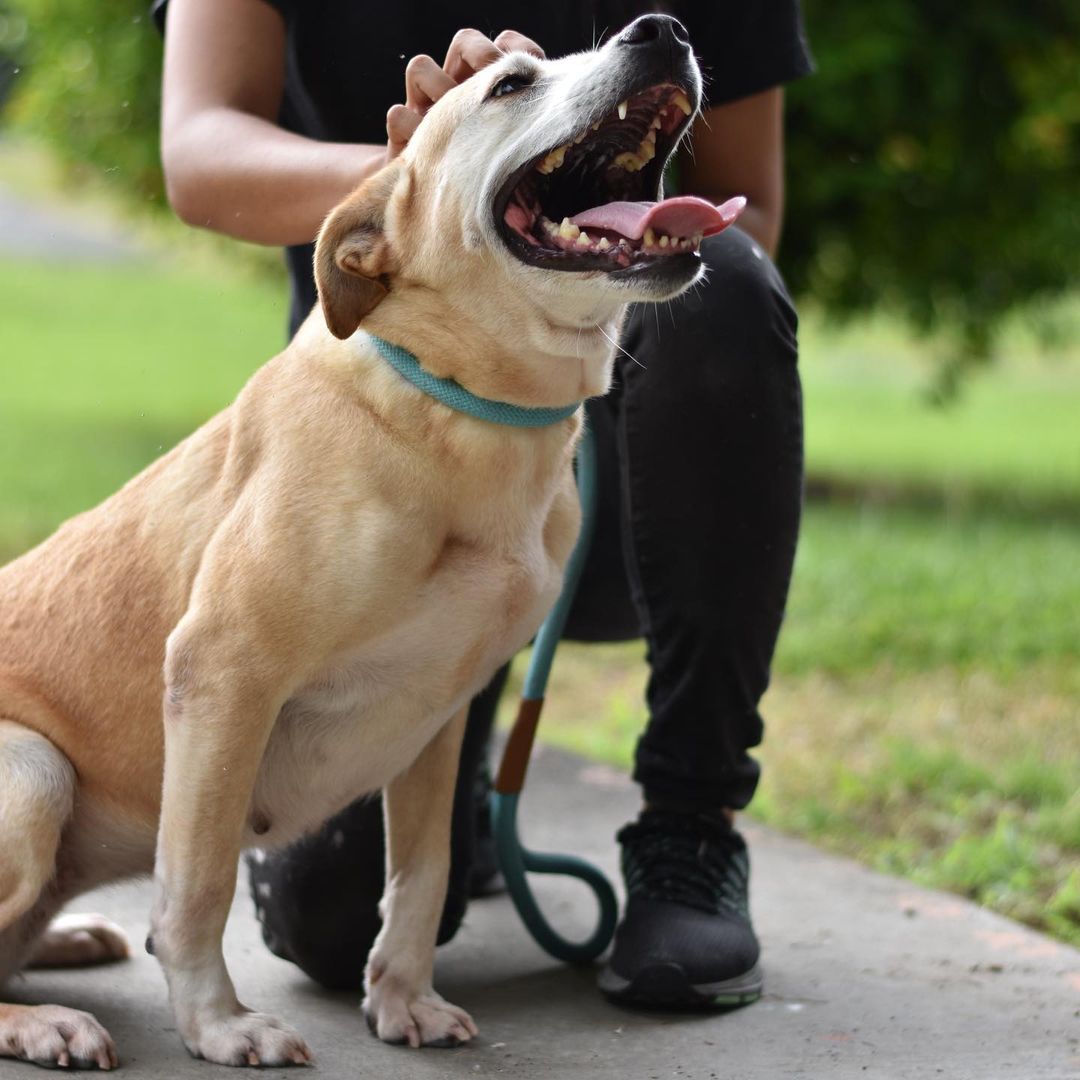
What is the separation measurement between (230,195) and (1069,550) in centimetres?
511

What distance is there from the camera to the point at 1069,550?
6699mm

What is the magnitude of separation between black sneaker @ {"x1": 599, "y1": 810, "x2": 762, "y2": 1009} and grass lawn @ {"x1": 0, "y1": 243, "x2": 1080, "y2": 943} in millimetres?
723

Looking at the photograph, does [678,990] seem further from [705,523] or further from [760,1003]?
[705,523]

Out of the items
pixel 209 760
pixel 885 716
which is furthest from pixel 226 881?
pixel 885 716

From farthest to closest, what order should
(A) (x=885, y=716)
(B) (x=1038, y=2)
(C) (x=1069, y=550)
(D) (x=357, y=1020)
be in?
(B) (x=1038, y=2), (C) (x=1069, y=550), (A) (x=885, y=716), (D) (x=357, y=1020)

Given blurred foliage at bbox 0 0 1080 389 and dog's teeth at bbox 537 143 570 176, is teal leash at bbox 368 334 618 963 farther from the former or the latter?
blurred foliage at bbox 0 0 1080 389

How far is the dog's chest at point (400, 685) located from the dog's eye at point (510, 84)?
0.59 m

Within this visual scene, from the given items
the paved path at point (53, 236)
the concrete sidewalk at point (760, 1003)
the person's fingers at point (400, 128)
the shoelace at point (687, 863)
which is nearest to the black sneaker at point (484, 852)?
the concrete sidewalk at point (760, 1003)

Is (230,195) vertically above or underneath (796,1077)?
above

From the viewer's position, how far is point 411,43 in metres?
2.61

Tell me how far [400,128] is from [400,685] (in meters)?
0.75

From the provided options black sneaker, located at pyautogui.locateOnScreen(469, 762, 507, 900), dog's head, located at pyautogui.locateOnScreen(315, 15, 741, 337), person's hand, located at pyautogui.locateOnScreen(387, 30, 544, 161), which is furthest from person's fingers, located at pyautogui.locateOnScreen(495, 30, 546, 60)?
black sneaker, located at pyautogui.locateOnScreen(469, 762, 507, 900)

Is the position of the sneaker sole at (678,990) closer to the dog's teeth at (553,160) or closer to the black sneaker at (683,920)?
the black sneaker at (683,920)

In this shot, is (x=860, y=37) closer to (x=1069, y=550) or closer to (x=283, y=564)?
(x=1069, y=550)
